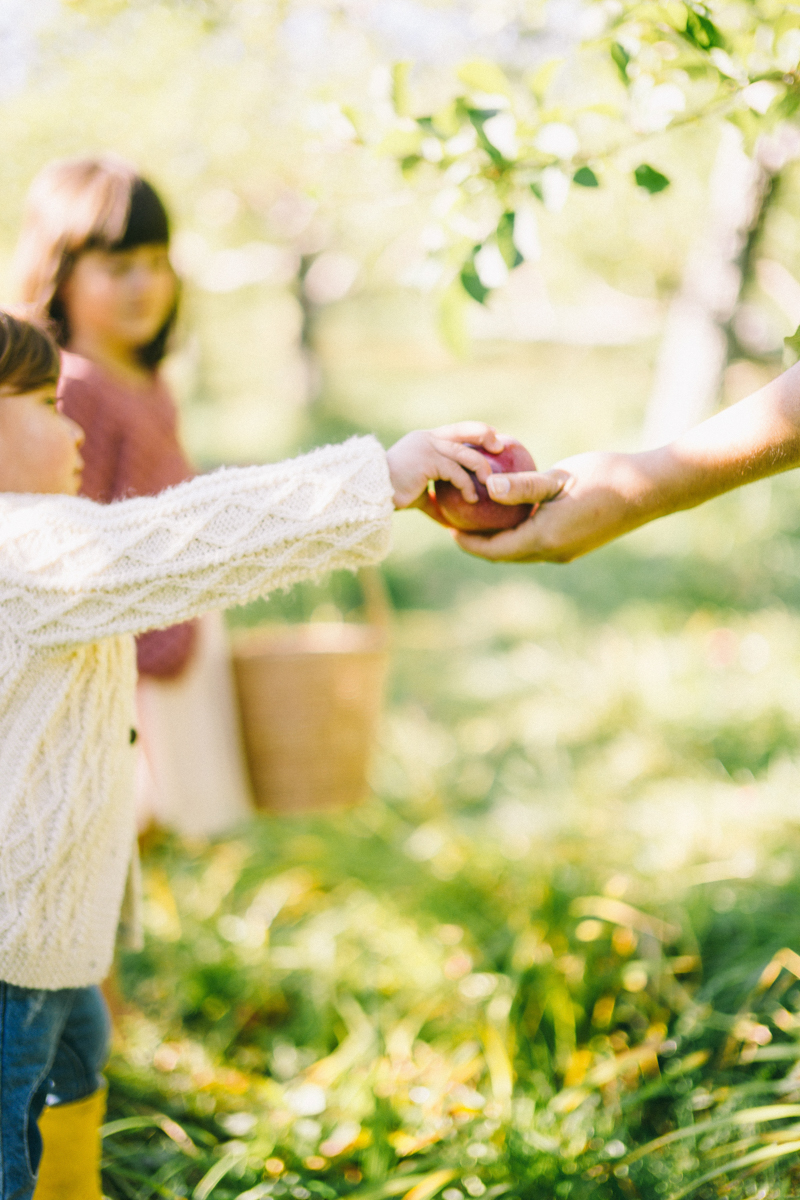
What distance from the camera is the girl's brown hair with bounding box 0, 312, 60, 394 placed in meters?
1.13

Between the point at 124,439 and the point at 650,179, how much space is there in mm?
1116

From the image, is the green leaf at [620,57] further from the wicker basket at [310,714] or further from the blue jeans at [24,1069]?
the wicker basket at [310,714]

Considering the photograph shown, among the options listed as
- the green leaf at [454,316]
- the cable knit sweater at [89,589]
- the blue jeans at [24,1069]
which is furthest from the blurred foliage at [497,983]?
the green leaf at [454,316]

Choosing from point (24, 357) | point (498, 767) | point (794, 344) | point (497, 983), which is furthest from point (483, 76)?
point (498, 767)

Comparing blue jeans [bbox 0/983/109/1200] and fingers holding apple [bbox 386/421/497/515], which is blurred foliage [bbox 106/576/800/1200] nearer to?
blue jeans [bbox 0/983/109/1200]

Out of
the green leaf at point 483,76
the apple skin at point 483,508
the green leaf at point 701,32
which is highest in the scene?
the green leaf at point 701,32

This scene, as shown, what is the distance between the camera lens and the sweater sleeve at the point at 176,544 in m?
1.03

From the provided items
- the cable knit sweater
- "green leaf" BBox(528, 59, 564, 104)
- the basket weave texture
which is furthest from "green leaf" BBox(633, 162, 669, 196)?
the basket weave texture

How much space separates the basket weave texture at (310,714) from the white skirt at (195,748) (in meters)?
0.08

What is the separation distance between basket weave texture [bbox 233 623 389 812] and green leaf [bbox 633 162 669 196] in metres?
1.56

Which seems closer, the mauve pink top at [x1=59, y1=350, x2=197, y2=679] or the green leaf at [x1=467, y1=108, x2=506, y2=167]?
the green leaf at [x1=467, y1=108, x2=506, y2=167]

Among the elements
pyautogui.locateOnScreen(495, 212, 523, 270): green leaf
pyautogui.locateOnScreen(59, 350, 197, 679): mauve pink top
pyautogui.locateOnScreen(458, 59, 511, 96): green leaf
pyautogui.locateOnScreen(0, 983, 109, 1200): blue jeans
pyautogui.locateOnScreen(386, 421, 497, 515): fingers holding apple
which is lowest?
pyautogui.locateOnScreen(0, 983, 109, 1200): blue jeans

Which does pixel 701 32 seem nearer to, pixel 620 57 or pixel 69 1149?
pixel 620 57

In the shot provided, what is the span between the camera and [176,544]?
104 cm
